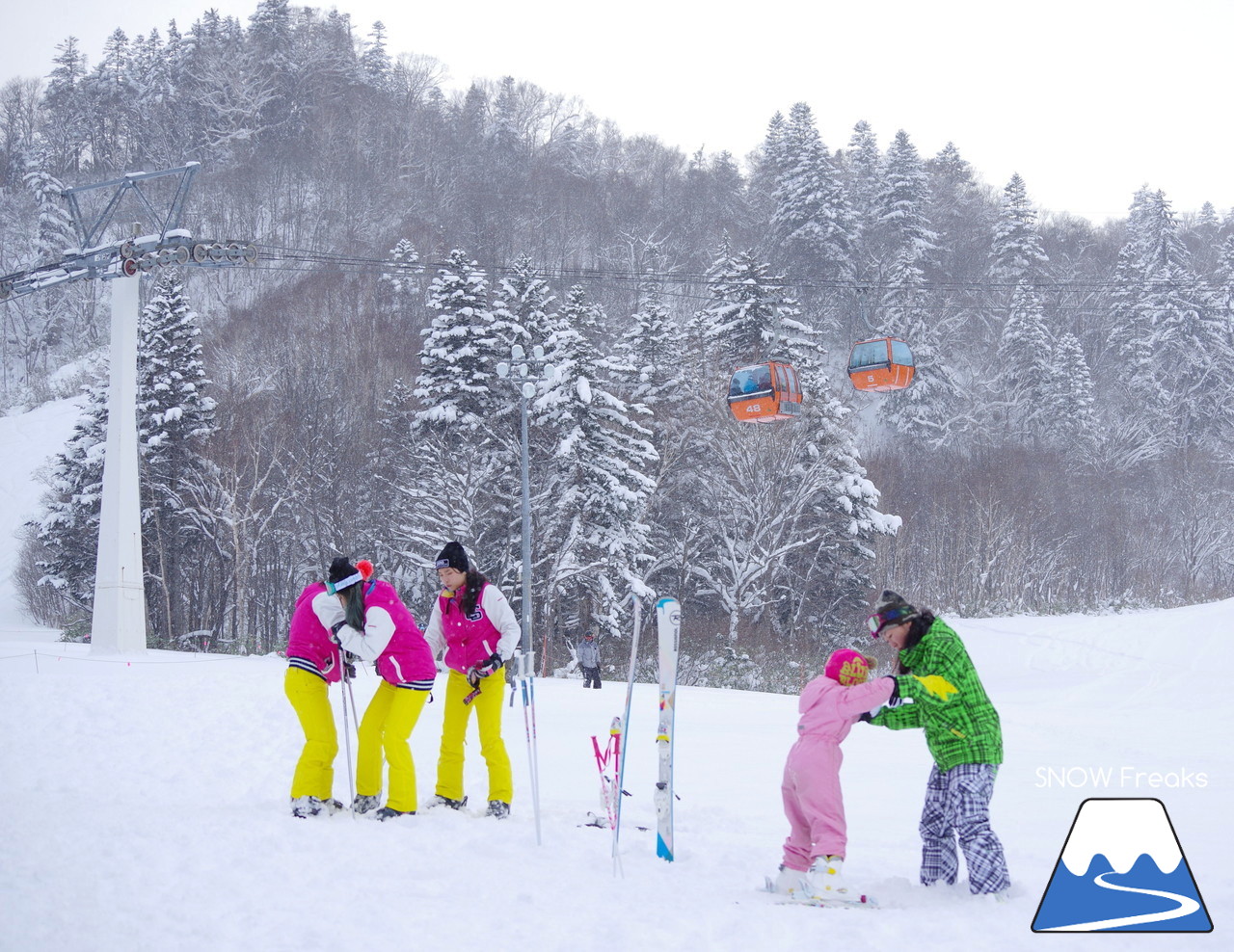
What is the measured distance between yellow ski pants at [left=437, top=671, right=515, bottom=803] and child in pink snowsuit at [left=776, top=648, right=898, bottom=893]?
2.22 meters

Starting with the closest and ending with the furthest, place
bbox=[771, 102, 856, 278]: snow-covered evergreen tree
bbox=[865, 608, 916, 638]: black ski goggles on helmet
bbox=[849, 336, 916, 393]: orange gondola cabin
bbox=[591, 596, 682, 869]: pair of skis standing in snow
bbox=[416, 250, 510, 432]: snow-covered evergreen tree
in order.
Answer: bbox=[865, 608, 916, 638]: black ski goggles on helmet
bbox=[591, 596, 682, 869]: pair of skis standing in snow
bbox=[849, 336, 916, 393]: orange gondola cabin
bbox=[416, 250, 510, 432]: snow-covered evergreen tree
bbox=[771, 102, 856, 278]: snow-covered evergreen tree

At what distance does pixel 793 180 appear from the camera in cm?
6594

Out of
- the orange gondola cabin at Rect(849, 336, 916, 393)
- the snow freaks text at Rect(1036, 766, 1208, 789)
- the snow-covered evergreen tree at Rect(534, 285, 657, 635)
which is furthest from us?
the snow-covered evergreen tree at Rect(534, 285, 657, 635)

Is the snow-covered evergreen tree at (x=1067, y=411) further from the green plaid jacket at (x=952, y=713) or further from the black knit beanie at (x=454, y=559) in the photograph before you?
the green plaid jacket at (x=952, y=713)

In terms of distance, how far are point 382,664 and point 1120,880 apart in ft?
14.9

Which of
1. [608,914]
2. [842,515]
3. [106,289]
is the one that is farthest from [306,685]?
[106,289]

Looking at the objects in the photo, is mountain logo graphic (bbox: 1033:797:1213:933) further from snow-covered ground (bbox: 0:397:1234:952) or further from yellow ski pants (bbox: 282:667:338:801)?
yellow ski pants (bbox: 282:667:338:801)

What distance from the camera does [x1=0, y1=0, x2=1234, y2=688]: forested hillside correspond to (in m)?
35.7

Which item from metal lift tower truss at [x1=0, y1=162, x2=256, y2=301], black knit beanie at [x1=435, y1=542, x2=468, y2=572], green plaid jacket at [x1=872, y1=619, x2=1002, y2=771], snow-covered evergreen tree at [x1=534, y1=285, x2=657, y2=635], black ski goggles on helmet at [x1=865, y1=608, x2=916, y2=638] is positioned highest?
metal lift tower truss at [x1=0, y1=162, x2=256, y2=301]

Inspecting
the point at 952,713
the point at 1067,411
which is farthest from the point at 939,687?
the point at 1067,411

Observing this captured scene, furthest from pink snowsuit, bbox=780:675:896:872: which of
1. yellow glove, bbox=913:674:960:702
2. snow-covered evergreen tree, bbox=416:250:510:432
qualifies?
snow-covered evergreen tree, bbox=416:250:510:432

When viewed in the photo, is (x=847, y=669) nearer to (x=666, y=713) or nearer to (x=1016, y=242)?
(x=666, y=713)

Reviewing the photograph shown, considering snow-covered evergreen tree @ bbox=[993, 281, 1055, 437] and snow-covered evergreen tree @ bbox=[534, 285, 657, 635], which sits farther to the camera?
snow-covered evergreen tree @ bbox=[993, 281, 1055, 437]

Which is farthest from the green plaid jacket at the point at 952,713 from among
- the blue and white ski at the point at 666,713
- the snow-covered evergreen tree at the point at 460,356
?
the snow-covered evergreen tree at the point at 460,356
